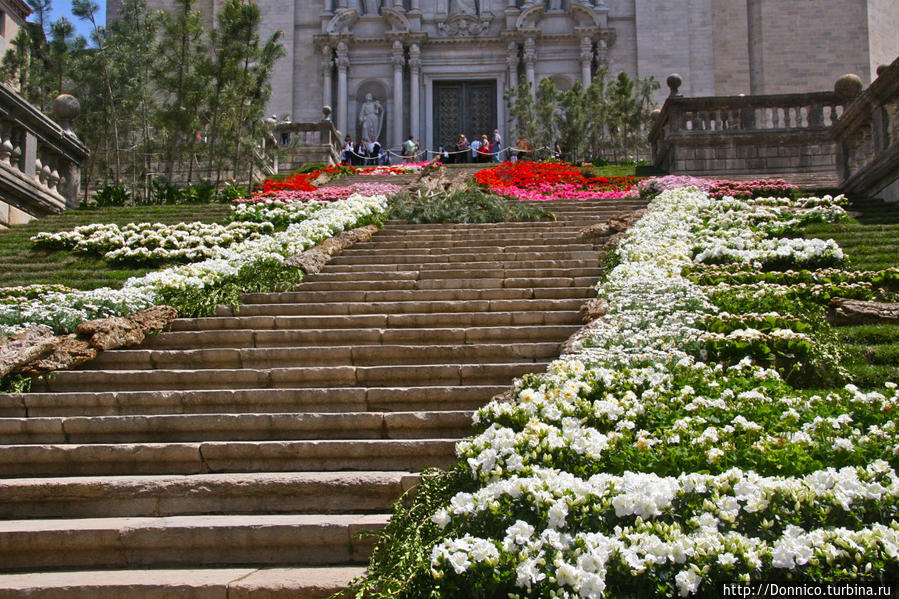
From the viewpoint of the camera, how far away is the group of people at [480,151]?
25.9 m

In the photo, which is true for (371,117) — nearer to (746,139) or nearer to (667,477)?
(746,139)

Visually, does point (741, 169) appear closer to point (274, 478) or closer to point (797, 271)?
point (797, 271)

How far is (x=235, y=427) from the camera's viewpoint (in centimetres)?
623

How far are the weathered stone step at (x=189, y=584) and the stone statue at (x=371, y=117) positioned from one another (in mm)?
24539

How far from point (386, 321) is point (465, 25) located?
22.4 meters

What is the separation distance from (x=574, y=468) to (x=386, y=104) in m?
25.7

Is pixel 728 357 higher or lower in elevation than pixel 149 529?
higher

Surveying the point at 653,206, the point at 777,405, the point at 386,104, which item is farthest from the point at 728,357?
the point at 386,104

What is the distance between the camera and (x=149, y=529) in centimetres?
495

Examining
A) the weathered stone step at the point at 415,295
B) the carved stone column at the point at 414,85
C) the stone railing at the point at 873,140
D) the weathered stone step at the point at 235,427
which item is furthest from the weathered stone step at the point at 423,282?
the carved stone column at the point at 414,85

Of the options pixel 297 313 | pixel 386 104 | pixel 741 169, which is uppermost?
pixel 386 104

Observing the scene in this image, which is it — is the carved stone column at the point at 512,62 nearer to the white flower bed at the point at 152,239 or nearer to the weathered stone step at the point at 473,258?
the white flower bed at the point at 152,239

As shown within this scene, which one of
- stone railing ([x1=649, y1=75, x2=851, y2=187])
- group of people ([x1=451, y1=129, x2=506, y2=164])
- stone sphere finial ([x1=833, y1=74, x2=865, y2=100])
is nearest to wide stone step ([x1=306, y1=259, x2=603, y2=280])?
stone railing ([x1=649, y1=75, x2=851, y2=187])

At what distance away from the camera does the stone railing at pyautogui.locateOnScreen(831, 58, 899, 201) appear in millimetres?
12586
